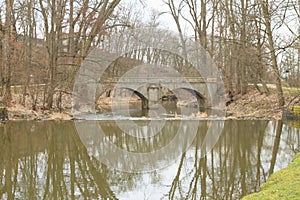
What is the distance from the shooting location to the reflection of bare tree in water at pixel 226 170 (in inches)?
261

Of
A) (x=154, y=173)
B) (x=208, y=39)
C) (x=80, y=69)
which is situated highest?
(x=208, y=39)

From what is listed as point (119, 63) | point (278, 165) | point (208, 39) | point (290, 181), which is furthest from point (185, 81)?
point (290, 181)

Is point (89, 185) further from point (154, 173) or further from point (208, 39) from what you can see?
point (208, 39)

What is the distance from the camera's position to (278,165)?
838 cm

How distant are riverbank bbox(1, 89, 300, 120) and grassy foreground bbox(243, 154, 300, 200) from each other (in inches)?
421

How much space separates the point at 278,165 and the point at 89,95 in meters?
17.4

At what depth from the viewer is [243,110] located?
22.9m

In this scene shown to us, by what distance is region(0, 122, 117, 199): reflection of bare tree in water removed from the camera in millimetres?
6492

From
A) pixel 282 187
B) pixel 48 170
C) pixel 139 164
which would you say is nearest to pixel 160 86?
pixel 139 164

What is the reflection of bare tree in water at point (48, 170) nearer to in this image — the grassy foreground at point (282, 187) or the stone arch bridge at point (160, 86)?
the grassy foreground at point (282, 187)

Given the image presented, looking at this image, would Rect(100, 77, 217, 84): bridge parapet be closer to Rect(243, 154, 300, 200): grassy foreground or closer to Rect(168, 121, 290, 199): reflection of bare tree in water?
Rect(168, 121, 290, 199): reflection of bare tree in water

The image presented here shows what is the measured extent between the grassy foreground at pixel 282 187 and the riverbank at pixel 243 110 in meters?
10.7

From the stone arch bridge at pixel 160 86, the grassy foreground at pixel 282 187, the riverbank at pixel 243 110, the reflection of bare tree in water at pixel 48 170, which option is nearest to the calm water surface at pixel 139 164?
the reflection of bare tree in water at pixel 48 170

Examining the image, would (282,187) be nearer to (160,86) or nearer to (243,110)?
(243,110)
